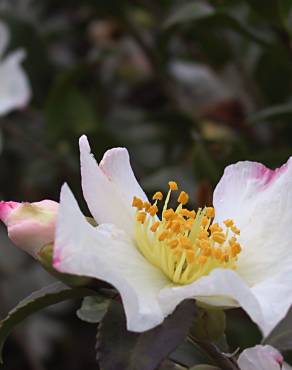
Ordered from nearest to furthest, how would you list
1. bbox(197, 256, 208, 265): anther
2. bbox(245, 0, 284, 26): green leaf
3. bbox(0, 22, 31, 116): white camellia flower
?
bbox(197, 256, 208, 265): anther → bbox(245, 0, 284, 26): green leaf → bbox(0, 22, 31, 116): white camellia flower

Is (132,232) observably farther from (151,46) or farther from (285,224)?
(151,46)

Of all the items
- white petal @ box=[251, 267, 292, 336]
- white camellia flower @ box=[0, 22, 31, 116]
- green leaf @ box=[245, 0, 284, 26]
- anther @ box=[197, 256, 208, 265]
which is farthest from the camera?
white camellia flower @ box=[0, 22, 31, 116]

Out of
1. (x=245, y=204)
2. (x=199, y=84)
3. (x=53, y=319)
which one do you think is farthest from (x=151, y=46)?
(x=245, y=204)

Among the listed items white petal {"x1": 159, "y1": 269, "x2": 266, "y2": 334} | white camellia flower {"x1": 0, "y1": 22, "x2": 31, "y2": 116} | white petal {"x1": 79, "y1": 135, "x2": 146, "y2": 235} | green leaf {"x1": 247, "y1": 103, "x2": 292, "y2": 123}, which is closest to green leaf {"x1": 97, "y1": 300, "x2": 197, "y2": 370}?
white petal {"x1": 159, "y1": 269, "x2": 266, "y2": 334}

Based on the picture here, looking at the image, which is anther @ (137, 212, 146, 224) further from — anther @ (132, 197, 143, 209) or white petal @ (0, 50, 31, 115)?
white petal @ (0, 50, 31, 115)

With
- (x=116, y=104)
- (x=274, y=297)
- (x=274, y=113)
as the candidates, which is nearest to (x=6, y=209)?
(x=274, y=297)

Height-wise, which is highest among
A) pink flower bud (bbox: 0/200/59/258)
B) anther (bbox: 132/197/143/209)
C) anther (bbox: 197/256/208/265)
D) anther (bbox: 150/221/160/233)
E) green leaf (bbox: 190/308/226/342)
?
pink flower bud (bbox: 0/200/59/258)

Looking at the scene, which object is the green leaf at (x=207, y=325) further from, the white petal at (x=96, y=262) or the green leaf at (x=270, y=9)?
the green leaf at (x=270, y=9)
